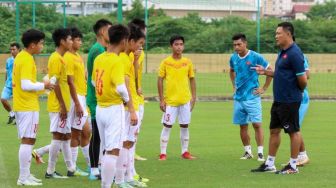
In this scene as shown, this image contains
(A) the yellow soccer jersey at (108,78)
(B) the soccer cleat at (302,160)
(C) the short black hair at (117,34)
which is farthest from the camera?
(B) the soccer cleat at (302,160)

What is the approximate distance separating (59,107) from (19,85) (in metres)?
0.93

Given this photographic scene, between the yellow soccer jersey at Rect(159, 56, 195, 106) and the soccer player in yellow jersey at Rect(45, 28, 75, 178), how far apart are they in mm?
2976

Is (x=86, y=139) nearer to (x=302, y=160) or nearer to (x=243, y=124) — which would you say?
(x=243, y=124)

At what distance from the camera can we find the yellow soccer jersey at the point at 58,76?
11703 millimetres

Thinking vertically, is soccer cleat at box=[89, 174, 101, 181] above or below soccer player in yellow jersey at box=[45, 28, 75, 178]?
below

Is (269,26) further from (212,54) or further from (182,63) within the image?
(182,63)

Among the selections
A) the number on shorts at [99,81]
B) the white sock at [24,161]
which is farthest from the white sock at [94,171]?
the number on shorts at [99,81]

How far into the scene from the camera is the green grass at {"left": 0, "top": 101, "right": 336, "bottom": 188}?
1129 cm

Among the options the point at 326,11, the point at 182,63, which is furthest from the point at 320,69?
the point at 182,63

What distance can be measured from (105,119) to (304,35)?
2843cm

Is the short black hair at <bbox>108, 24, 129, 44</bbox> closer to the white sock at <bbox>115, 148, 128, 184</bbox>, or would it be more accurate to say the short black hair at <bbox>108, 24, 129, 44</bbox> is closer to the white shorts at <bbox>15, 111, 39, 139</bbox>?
the white sock at <bbox>115, 148, 128, 184</bbox>

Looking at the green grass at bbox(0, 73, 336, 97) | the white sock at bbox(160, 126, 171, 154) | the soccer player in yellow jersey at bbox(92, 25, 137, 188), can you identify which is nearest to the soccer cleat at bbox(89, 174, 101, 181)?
the soccer player in yellow jersey at bbox(92, 25, 137, 188)

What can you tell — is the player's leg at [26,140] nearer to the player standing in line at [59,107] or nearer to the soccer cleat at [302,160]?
the player standing in line at [59,107]

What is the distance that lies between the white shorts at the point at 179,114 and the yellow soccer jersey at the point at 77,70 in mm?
2489
